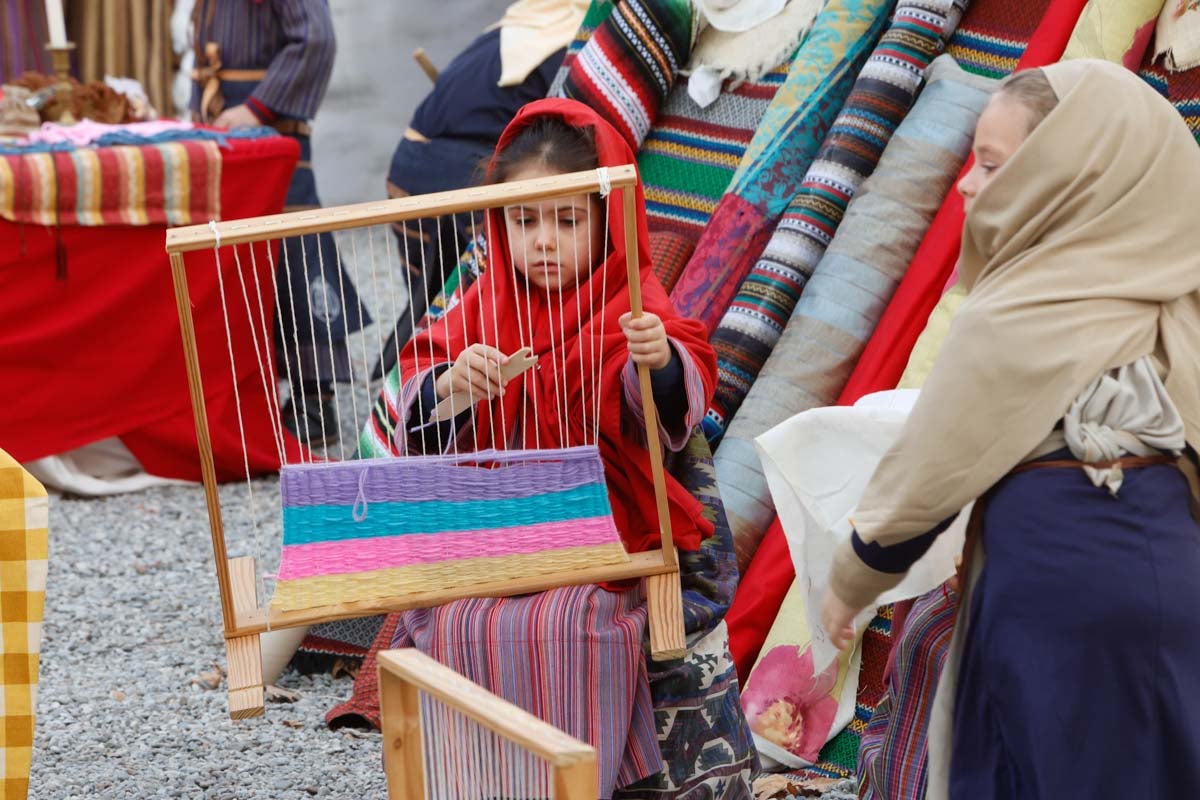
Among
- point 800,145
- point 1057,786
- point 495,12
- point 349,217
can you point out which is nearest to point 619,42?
point 800,145

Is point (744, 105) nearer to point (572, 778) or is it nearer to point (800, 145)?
point (800, 145)

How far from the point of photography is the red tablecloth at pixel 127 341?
4.59m

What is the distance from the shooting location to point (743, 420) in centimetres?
322

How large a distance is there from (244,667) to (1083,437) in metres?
1.21

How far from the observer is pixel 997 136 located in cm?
183

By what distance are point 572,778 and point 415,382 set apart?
3.24ft

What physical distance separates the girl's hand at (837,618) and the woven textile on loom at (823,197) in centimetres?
130

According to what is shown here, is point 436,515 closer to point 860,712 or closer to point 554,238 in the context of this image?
point 554,238

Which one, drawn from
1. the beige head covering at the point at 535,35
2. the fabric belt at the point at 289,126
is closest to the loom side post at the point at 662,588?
the beige head covering at the point at 535,35

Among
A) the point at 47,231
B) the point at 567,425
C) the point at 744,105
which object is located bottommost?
the point at 47,231

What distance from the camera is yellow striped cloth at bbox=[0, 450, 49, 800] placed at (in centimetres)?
199

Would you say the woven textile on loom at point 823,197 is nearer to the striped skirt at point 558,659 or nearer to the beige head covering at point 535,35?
the striped skirt at point 558,659

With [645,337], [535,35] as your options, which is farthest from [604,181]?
[535,35]

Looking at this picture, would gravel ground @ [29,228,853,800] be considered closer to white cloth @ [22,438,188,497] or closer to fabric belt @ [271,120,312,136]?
white cloth @ [22,438,188,497]
